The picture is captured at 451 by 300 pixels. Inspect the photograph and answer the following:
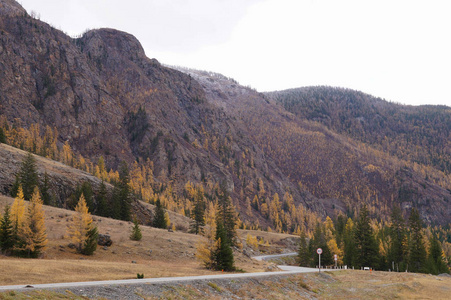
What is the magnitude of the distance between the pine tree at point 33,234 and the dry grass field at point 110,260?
1498mm

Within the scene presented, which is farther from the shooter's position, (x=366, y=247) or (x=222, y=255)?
(x=366, y=247)

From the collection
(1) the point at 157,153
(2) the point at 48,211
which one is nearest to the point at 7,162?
(2) the point at 48,211

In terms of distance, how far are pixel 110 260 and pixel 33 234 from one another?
949cm

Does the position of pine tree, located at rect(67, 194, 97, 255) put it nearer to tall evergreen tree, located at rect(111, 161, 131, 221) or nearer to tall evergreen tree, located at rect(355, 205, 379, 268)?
tall evergreen tree, located at rect(111, 161, 131, 221)

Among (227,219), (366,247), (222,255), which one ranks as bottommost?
(366,247)

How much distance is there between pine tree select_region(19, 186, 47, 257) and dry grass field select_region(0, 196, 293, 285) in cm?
150

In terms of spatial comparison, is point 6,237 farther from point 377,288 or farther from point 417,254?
point 417,254

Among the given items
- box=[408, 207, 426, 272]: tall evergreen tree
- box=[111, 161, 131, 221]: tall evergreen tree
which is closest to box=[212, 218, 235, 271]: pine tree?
box=[111, 161, 131, 221]: tall evergreen tree

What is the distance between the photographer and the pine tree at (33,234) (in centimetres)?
3494

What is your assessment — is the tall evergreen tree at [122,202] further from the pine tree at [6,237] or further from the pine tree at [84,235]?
the pine tree at [6,237]

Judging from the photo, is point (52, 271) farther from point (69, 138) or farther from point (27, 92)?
point (27, 92)

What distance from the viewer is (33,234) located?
3566 centimetres

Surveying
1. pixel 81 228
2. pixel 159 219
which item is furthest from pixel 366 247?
pixel 81 228

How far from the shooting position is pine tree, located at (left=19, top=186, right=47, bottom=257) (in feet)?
115
